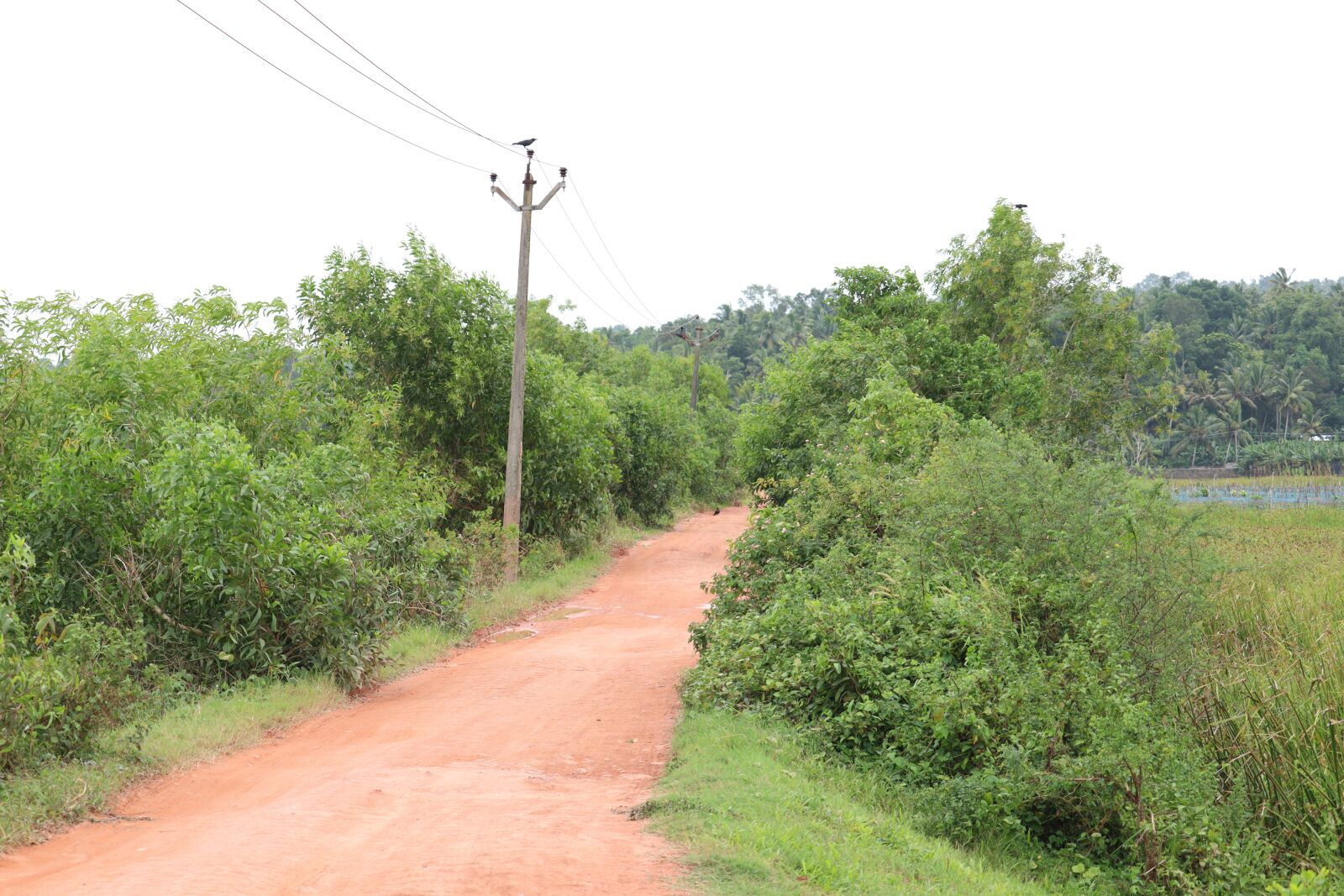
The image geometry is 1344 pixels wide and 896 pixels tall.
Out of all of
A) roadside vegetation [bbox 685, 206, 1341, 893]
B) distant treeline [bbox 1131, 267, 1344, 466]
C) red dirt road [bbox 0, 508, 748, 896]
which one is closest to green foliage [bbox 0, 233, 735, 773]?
red dirt road [bbox 0, 508, 748, 896]

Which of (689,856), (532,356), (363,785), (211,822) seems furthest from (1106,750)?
(532,356)

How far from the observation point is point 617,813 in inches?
269

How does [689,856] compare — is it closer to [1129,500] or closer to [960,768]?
[960,768]

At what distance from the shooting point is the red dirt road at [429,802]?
5.32m

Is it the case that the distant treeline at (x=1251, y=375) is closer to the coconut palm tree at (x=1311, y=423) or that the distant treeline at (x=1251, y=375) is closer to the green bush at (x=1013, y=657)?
the coconut palm tree at (x=1311, y=423)

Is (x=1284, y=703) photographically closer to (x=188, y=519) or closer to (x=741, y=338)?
(x=188, y=519)

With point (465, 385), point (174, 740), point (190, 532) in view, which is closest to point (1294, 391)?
point (465, 385)

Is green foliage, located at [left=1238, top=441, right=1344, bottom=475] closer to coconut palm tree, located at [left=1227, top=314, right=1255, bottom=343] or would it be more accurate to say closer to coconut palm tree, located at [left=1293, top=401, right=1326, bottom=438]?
coconut palm tree, located at [left=1293, top=401, right=1326, bottom=438]

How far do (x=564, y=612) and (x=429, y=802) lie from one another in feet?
34.9

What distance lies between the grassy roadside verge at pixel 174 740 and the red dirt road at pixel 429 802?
0.53 feet

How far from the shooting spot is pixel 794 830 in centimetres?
629

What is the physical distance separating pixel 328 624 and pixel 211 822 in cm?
446

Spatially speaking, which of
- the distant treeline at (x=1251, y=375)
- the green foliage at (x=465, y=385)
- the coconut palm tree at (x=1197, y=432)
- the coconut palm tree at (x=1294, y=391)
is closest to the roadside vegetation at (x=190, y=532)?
the green foliage at (x=465, y=385)

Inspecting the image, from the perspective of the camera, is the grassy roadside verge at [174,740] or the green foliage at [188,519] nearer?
the grassy roadside verge at [174,740]
